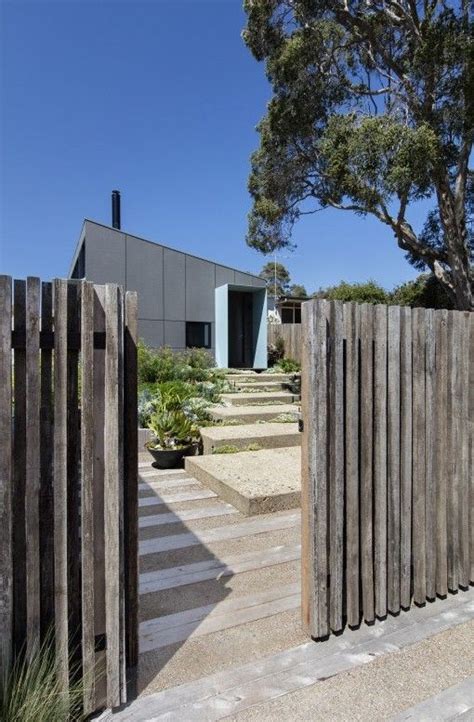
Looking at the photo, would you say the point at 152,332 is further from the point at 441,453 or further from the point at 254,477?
the point at 441,453

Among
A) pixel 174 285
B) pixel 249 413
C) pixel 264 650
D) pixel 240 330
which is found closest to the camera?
pixel 264 650

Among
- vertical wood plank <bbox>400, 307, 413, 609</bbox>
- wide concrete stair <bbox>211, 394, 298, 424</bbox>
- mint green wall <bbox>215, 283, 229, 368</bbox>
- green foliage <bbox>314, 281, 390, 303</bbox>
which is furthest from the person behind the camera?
green foliage <bbox>314, 281, 390, 303</bbox>

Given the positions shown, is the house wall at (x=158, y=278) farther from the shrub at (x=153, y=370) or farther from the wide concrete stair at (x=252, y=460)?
the wide concrete stair at (x=252, y=460)

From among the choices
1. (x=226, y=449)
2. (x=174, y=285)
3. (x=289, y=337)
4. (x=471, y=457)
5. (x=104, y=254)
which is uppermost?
(x=104, y=254)

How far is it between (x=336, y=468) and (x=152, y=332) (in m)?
11.6

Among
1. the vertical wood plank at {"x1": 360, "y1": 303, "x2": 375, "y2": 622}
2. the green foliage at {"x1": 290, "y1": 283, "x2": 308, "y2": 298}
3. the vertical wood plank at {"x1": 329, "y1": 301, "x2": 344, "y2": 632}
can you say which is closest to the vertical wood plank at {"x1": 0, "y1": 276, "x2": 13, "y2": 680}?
the vertical wood plank at {"x1": 329, "y1": 301, "x2": 344, "y2": 632}

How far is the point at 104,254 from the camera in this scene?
484 inches

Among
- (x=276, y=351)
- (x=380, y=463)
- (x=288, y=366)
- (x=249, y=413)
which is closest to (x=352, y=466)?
(x=380, y=463)

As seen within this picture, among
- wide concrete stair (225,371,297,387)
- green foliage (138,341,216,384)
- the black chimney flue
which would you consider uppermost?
the black chimney flue

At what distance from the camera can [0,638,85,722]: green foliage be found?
55.7 inches

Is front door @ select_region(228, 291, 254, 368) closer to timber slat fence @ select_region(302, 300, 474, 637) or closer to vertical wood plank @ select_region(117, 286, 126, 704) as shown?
timber slat fence @ select_region(302, 300, 474, 637)

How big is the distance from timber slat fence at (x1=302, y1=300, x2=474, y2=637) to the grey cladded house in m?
11.0

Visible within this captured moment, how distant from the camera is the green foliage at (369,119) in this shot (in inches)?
336

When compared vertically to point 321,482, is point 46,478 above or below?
above
